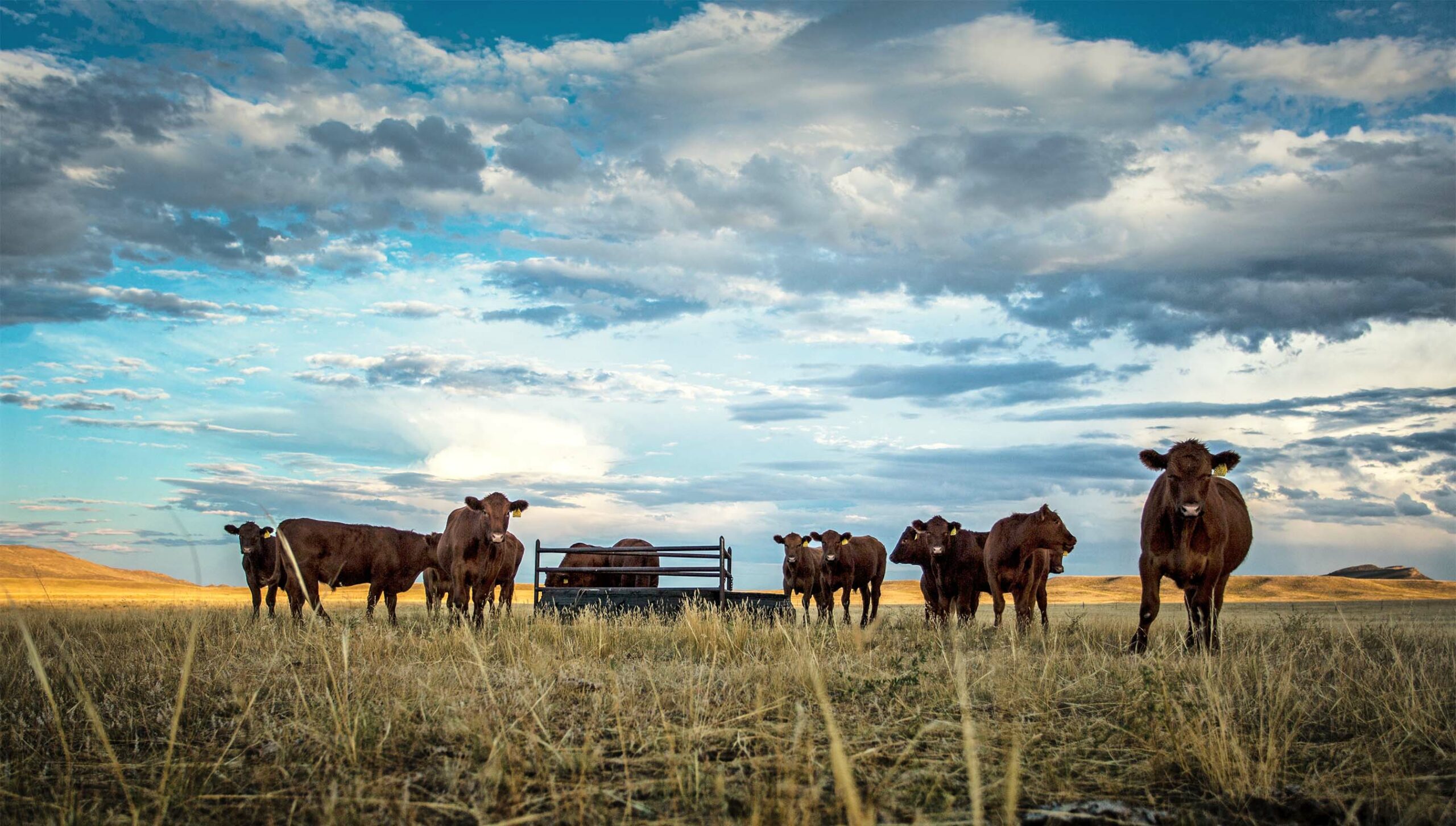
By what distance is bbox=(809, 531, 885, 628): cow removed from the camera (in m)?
21.7

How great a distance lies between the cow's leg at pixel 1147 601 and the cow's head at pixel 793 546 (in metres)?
10.8

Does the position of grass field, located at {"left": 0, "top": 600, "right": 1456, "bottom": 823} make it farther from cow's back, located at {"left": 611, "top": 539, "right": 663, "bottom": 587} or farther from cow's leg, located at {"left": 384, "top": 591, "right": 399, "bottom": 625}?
cow's back, located at {"left": 611, "top": 539, "right": 663, "bottom": 587}

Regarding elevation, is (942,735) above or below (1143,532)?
below

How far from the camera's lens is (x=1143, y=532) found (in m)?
11.9

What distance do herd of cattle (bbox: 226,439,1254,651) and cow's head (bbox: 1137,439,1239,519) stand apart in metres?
0.02

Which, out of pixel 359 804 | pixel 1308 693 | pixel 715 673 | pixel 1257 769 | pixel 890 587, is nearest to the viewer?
pixel 359 804

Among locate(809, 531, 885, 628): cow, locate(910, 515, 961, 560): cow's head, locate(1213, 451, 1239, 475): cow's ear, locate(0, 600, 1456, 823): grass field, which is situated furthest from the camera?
locate(809, 531, 885, 628): cow

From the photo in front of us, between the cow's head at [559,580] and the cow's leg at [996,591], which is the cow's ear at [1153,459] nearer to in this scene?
the cow's leg at [996,591]

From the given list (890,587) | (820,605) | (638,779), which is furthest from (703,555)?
(890,587)

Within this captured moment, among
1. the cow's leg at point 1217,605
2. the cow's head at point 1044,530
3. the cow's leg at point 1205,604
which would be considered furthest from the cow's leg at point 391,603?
the cow's leg at point 1217,605

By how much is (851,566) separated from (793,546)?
5.08ft

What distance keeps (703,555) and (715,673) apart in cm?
1246

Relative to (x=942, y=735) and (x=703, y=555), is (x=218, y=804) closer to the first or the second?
(x=942, y=735)

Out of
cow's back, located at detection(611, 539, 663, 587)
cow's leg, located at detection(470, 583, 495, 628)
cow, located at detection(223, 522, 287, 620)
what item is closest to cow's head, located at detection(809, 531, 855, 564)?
cow's back, located at detection(611, 539, 663, 587)
